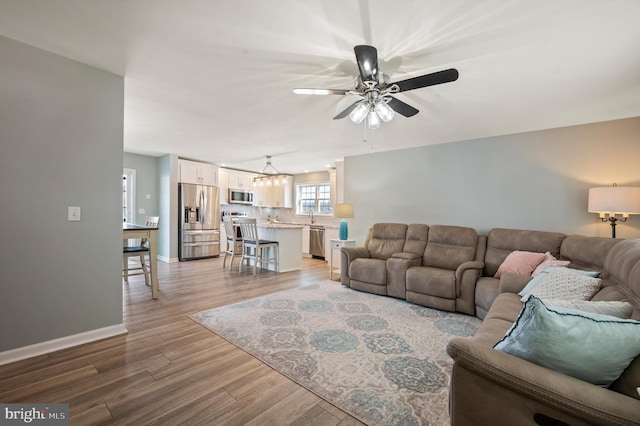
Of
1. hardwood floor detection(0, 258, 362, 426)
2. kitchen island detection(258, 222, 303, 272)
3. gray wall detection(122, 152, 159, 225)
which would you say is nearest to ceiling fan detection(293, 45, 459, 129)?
hardwood floor detection(0, 258, 362, 426)

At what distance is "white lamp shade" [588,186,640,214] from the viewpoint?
2.81m

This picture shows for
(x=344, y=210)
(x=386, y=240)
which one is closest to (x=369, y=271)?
(x=386, y=240)

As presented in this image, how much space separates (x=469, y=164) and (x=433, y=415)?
3.75 m

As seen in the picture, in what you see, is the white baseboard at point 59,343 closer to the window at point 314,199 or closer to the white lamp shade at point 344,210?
the white lamp shade at point 344,210

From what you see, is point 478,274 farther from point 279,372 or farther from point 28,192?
point 28,192

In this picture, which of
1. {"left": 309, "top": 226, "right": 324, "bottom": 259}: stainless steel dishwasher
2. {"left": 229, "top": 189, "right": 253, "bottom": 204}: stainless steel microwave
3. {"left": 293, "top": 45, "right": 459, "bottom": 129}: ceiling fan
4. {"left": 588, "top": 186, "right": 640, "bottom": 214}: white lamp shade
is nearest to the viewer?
{"left": 293, "top": 45, "right": 459, "bottom": 129}: ceiling fan

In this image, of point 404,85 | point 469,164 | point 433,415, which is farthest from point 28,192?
point 469,164

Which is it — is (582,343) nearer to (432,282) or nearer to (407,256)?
(432,282)

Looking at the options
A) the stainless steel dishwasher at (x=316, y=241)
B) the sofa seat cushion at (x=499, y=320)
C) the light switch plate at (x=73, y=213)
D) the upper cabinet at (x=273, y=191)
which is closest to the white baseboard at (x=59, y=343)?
the light switch plate at (x=73, y=213)

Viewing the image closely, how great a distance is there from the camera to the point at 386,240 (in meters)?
4.59

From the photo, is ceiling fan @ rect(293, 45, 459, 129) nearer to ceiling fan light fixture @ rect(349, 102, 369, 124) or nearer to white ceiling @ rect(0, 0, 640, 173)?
ceiling fan light fixture @ rect(349, 102, 369, 124)

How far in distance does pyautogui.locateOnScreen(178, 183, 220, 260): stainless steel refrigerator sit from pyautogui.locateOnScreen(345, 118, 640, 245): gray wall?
3820 mm

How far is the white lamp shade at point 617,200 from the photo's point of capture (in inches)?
110

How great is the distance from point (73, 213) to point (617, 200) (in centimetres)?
524
